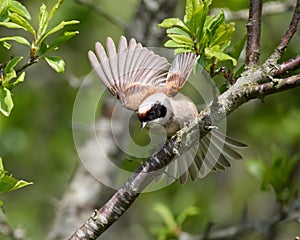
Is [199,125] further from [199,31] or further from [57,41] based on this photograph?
[57,41]

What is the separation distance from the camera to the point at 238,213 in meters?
5.09

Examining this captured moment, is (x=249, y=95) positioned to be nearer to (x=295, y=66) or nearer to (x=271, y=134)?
(x=295, y=66)

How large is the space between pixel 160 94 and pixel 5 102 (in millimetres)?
614

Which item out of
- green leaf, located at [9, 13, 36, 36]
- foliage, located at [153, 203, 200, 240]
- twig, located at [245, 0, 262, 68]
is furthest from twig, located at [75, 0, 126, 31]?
twig, located at [245, 0, 262, 68]

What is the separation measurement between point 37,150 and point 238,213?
1.60 metres

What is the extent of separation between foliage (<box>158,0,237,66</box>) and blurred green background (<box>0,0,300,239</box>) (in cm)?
189

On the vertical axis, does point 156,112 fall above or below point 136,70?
below

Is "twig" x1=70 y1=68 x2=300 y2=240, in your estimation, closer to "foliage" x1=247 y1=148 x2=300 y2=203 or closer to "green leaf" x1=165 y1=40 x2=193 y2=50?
"green leaf" x1=165 y1=40 x2=193 y2=50

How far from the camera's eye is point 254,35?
6.42 ft

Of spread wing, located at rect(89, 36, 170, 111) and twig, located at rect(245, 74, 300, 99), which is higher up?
spread wing, located at rect(89, 36, 170, 111)

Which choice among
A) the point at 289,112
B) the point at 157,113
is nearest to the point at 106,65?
the point at 157,113

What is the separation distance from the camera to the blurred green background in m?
4.22

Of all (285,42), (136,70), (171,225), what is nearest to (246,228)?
(171,225)

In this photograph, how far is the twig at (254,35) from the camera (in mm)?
1920
